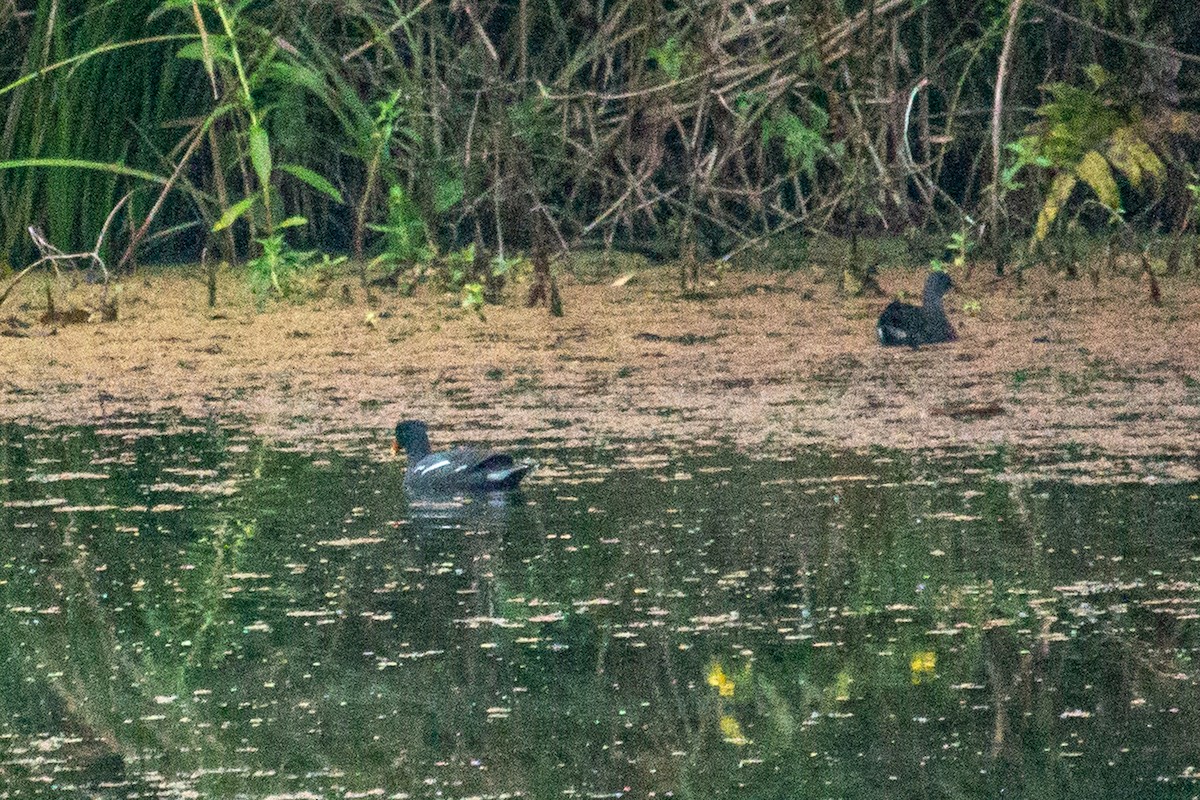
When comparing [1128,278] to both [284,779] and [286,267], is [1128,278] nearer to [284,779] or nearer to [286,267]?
[286,267]

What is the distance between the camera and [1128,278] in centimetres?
943

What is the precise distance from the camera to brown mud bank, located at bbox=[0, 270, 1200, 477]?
6492 mm

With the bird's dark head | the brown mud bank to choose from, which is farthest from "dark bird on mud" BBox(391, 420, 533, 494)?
the brown mud bank

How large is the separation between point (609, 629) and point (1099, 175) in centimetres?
463

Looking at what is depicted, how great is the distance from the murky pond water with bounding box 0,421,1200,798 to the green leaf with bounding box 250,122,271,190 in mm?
2944

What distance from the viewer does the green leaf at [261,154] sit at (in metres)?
8.99

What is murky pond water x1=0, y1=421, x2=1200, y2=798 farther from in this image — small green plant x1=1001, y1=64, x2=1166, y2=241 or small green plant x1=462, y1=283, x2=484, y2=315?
small green plant x1=1001, y1=64, x2=1166, y2=241

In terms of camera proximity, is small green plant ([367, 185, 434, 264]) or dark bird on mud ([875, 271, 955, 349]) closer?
dark bird on mud ([875, 271, 955, 349])

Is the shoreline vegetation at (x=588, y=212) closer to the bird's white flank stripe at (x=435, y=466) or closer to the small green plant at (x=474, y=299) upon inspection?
the small green plant at (x=474, y=299)

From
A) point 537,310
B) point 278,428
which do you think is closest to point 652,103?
point 537,310

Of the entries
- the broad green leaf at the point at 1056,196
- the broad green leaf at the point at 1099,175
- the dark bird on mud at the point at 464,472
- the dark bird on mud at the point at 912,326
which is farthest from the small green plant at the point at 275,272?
the dark bird on mud at the point at 464,472

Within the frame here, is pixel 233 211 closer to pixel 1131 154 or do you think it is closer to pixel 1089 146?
pixel 1089 146

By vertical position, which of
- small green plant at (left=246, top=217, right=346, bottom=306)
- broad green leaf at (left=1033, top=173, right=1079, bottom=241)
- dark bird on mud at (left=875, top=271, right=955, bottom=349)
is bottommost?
dark bird on mud at (left=875, top=271, right=955, bottom=349)

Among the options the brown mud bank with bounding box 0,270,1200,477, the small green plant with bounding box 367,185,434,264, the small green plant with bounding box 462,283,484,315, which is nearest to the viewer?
the brown mud bank with bounding box 0,270,1200,477
